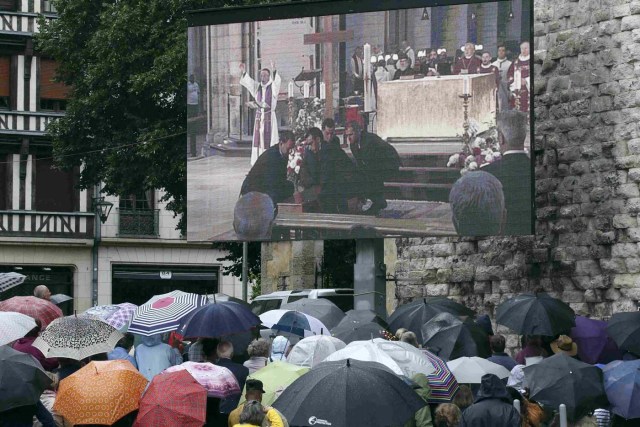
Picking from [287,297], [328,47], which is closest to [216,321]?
[328,47]

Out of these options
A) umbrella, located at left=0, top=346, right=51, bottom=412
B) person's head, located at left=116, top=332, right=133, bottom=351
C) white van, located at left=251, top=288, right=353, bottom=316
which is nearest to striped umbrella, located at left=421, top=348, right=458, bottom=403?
umbrella, located at left=0, top=346, right=51, bottom=412

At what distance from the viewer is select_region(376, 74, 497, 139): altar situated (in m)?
21.4

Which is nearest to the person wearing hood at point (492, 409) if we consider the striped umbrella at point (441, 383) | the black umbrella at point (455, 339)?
the striped umbrella at point (441, 383)

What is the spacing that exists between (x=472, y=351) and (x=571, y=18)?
676 cm

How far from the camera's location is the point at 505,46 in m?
21.3

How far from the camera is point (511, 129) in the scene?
69.4 feet

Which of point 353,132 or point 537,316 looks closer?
point 537,316

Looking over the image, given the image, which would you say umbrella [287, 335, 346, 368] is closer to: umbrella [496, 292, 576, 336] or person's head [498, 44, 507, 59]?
umbrella [496, 292, 576, 336]

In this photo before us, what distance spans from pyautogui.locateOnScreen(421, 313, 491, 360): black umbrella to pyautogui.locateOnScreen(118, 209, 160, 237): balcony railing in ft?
85.2

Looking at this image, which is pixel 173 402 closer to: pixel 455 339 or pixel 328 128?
pixel 455 339

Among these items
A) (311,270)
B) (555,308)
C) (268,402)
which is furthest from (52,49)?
(268,402)

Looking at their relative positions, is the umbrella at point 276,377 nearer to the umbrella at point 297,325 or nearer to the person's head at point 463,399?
the person's head at point 463,399

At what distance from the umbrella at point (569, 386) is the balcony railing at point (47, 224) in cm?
2774

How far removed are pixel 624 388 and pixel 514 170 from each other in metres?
7.71
